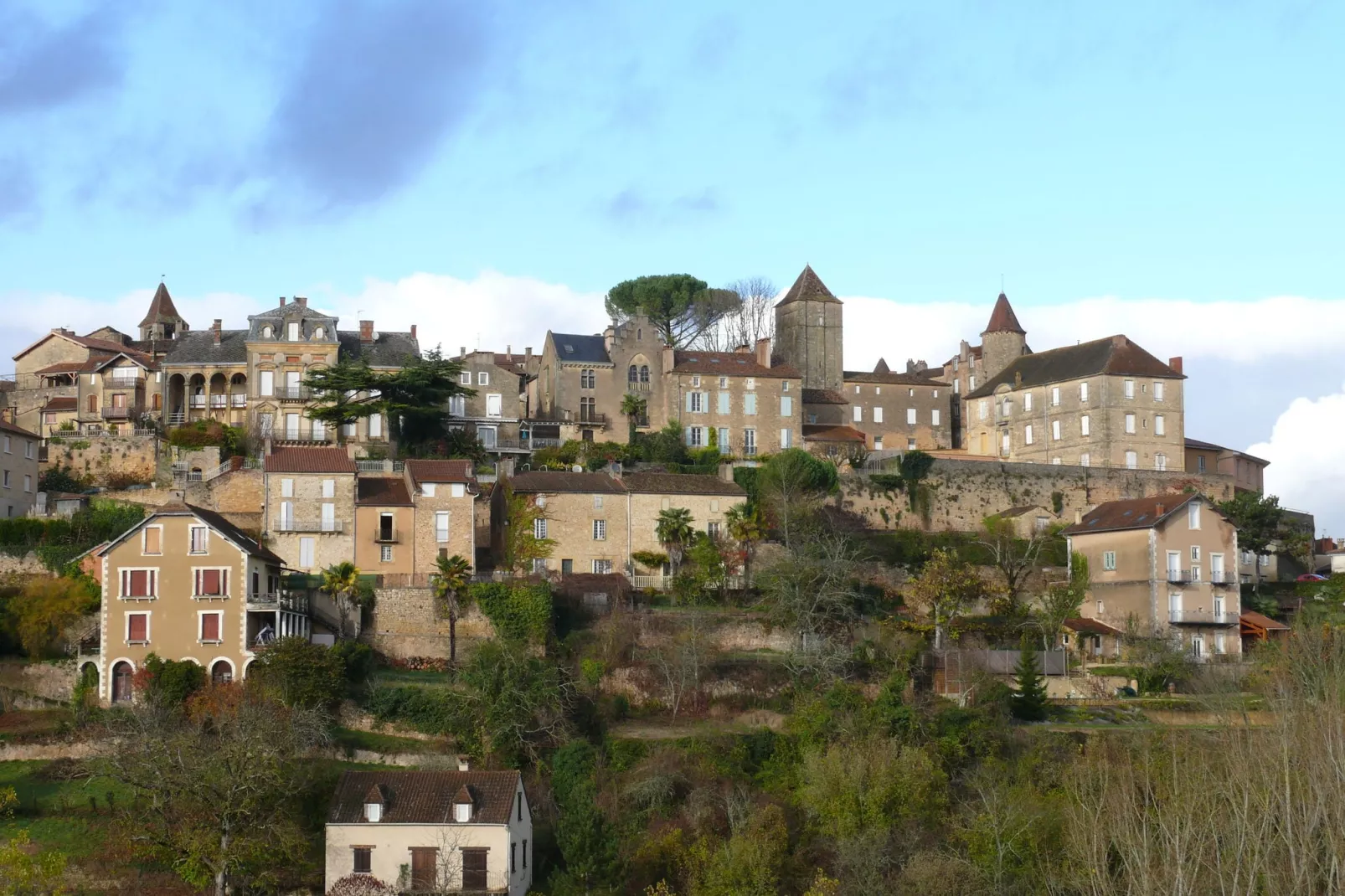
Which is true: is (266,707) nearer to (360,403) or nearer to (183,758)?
(183,758)

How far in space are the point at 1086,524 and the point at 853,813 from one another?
24.1m

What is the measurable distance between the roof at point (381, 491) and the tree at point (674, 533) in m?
8.36

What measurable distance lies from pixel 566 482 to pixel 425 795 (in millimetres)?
18883

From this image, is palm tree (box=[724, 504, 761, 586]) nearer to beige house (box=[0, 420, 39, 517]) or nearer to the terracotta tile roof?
the terracotta tile roof

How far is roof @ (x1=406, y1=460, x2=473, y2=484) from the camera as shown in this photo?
2170 inches

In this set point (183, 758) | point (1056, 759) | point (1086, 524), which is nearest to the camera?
point (183, 758)

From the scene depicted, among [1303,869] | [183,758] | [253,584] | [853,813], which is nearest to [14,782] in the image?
[183,758]

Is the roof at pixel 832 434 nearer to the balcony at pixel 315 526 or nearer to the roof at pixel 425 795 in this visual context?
the balcony at pixel 315 526

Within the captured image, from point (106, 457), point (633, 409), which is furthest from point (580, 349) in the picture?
point (106, 457)

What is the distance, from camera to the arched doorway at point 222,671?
155 feet

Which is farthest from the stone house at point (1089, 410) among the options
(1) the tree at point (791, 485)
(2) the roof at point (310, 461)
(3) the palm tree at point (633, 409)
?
(2) the roof at point (310, 461)

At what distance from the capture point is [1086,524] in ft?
207

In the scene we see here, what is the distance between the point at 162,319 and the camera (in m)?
85.0

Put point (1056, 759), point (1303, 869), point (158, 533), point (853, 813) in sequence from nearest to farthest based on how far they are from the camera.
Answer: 1. point (1303, 869)
2. point (853, 813)
3. point (1056, 759)
4. point (158, 533)
